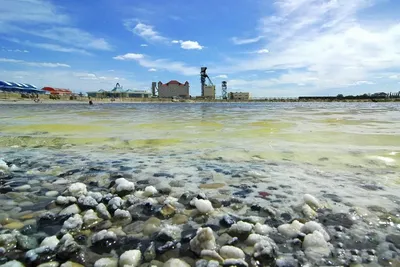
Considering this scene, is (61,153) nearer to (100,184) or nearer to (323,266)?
(100,184)

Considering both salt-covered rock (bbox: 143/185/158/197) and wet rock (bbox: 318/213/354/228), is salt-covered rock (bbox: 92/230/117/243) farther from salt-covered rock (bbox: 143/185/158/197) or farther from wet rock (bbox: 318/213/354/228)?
wet rock (bbox: 318/213/354/228)

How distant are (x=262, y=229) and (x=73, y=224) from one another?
2.00 metres

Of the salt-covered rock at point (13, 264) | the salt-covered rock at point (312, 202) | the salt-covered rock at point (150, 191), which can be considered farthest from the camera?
the salt-covered rock at point (150, 191)

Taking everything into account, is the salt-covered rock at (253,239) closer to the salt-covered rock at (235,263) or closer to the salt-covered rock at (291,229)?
the salt-covered rock at (291,229)

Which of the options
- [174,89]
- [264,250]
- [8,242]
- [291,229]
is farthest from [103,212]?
[174,89]

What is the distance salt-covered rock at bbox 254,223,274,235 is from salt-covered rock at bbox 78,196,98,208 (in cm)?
198

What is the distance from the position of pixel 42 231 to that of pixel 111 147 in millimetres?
5169

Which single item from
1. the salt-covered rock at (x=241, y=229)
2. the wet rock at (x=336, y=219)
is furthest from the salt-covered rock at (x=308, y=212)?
the salt-covered rock at (x=241, y=229)

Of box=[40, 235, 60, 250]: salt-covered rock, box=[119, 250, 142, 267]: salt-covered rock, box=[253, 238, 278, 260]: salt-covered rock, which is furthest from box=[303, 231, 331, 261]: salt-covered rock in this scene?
box=[40, 235, 60, 250]: salt-covered rock

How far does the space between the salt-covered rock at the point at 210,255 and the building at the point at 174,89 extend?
186m

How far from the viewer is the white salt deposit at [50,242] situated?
2.42 m

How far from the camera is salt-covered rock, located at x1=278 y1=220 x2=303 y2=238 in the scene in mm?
2719

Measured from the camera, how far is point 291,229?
2.79m

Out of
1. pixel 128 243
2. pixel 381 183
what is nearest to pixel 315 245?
pixel 128 243
